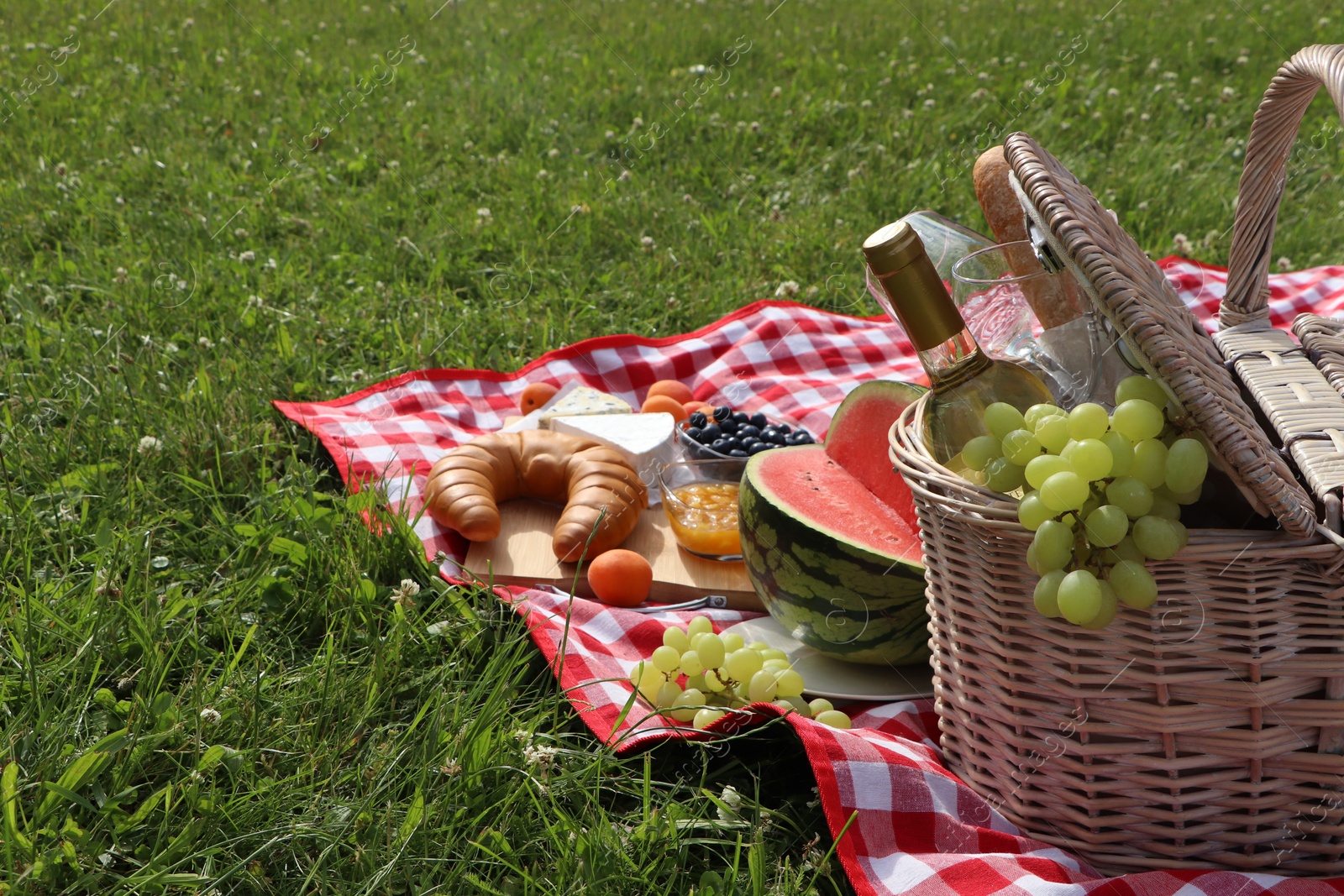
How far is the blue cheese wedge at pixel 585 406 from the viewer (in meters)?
2.94

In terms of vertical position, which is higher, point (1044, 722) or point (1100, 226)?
point (1100, 226)

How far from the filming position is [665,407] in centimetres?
306

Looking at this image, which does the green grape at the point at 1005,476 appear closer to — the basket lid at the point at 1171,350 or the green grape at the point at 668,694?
the basket lid at the point at 1171,350

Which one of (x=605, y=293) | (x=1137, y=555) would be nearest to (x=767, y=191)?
(x=605, y=293)

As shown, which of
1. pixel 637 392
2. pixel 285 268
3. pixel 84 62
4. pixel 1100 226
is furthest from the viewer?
pixel 84 62

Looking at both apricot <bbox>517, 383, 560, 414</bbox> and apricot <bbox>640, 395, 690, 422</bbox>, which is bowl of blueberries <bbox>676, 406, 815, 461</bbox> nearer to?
apricot <bbox>640, 395, 690, 422</bbox>

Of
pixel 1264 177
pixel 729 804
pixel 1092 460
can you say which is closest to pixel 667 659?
pixel 729 804

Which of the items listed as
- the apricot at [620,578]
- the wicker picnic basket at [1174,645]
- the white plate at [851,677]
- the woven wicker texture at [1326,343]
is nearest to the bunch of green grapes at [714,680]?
the white plate at [851,677]

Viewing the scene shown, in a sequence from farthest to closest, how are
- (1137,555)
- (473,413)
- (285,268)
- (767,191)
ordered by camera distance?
1. (767,191)
2. (285,268)
3. (473,413)
4. (1137,555)

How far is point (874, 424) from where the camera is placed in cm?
220

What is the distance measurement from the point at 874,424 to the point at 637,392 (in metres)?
1.34

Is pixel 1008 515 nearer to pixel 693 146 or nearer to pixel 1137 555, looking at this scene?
pixel 1137 555

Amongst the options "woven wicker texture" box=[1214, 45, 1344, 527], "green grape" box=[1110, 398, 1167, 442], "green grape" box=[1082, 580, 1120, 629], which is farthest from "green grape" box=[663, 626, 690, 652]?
"woven wicker texture" box=[1214, 45, 1344, 527]

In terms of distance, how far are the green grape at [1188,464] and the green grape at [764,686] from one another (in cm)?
80
